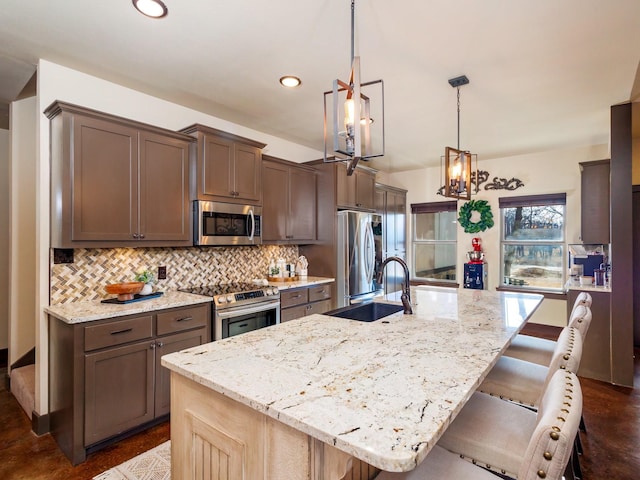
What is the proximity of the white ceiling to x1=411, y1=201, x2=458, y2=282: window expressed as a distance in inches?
97.7

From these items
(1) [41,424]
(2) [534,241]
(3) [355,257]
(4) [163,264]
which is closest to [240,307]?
(4) [163,264]

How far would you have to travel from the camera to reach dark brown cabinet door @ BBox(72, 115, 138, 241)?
235cm

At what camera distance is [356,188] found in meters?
4.50

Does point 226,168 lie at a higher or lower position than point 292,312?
higher

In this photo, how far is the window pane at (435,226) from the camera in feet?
19.3

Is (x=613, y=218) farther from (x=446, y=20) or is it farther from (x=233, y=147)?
(x=233, y=147)

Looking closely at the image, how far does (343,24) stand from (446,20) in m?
0.60

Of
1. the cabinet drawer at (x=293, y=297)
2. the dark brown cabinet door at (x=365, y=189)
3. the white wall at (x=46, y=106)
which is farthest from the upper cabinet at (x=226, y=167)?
the dark brown cabinet door at (x=365, y=189)

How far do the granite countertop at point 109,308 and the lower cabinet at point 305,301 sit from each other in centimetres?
88

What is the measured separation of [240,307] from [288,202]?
4.77ft

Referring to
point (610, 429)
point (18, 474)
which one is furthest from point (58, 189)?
point (610, 429)

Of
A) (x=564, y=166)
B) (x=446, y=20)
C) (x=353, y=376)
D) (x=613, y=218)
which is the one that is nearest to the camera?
(x=353, y=376)

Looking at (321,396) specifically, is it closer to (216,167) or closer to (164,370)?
(164,370)

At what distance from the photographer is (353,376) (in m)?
1.12
